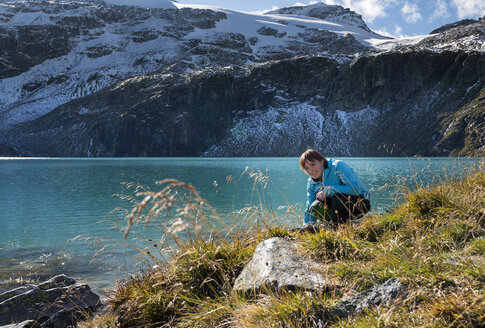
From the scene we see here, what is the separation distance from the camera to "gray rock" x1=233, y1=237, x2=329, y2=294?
2.73 meters

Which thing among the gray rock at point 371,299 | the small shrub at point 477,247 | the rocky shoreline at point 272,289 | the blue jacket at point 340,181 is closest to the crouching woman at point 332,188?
the blue jacket at point 340,181

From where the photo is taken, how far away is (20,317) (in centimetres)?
477

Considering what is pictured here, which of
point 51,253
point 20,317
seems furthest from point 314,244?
point 51,253

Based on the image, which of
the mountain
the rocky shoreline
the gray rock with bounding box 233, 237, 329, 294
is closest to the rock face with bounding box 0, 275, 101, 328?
the rocky shoreline

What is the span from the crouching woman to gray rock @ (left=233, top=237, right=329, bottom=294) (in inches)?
57.6

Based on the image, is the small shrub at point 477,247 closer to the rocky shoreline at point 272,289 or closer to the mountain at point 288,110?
the rocky shoreline at point 272,289

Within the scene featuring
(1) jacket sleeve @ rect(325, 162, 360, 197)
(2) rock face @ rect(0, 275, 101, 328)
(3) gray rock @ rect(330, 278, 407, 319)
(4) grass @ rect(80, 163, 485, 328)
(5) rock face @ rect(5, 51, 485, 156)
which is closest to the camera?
(4) grass @ rect(80, 163, 485, 328)

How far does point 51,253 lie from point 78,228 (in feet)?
13.3

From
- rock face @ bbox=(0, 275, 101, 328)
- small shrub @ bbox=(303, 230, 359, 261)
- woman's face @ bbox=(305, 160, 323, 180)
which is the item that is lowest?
rock face @ bbox=(0, 275, 101, 328)

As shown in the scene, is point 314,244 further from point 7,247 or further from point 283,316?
point 7,247

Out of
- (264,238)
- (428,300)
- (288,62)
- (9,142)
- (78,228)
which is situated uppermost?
(288,62)

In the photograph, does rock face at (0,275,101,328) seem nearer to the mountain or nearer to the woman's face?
the woman's face

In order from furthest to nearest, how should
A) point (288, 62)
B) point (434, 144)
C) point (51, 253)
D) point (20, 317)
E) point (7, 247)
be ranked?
point (288, 62), point (434, 144), point (7, 247), point (51, 253), point (20, 317)

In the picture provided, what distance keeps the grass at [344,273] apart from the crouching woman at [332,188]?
62cm
